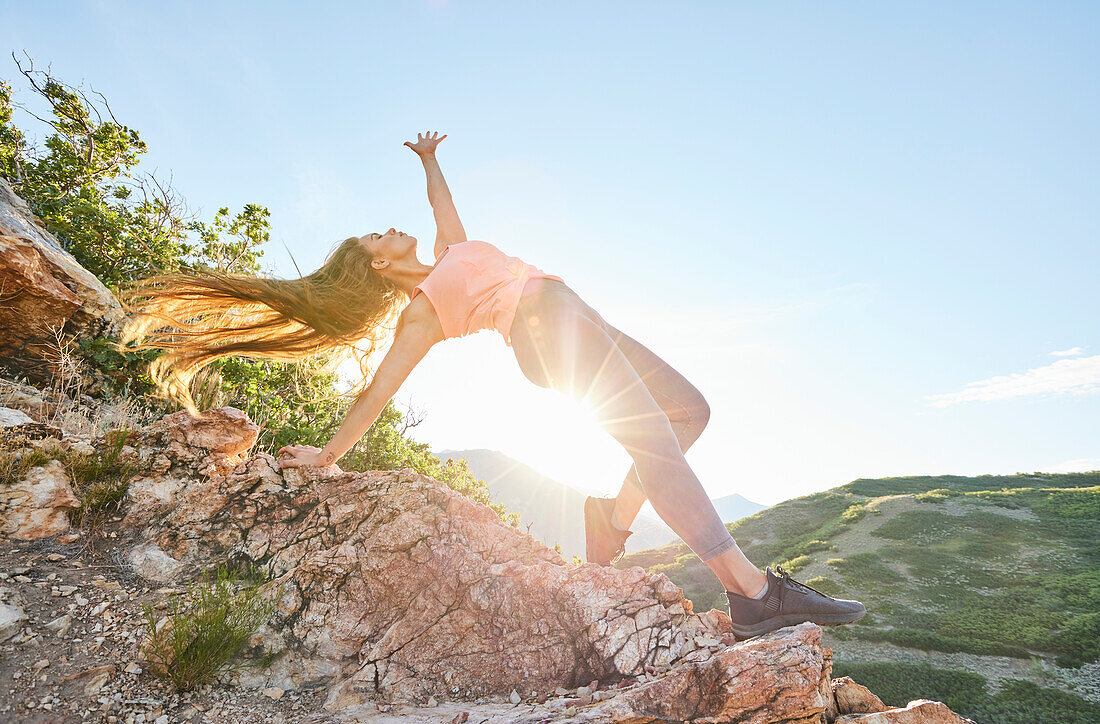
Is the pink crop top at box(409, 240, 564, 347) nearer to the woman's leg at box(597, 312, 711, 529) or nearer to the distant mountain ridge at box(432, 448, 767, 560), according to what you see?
the woman's leg at box(597, 312, 711, 529)

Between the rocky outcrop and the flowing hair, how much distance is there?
78 cm

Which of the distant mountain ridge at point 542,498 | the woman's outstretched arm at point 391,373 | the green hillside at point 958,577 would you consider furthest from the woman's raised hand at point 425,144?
the distant mountain ridge at point 542,498

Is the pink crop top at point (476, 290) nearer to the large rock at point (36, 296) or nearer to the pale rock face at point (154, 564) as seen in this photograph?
the pale rock face at point (154, 564)

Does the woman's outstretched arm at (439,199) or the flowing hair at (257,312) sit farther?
the woman's outstretched arm at (439,199)

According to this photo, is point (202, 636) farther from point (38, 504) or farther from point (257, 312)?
point (257, 312)

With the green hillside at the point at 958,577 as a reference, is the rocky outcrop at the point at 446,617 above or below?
above

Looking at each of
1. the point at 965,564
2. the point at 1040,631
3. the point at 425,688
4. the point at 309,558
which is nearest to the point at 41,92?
the point at 309,558

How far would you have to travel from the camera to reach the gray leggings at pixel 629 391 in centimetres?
214

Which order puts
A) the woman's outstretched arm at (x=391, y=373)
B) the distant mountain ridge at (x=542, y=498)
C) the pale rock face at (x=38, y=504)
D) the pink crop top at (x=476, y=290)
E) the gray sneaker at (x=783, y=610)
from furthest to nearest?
the distant mountain ridge at (x=542, y=498) < the pink crop top at (x=476, y=290) < the woman's outstretched arm at (x=391, y=373) < the pale rock face at (x=38, y=504) < the gray sneaker at (x=783, y=610)

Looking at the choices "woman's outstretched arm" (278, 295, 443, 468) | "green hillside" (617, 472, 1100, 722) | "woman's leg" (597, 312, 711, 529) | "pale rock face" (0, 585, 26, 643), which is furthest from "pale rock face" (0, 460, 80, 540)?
"green hillside" (617, 472, 1100, 722)

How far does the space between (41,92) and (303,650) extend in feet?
42.1

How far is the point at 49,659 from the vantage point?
1.86 metres

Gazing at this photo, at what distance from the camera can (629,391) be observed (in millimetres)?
2357

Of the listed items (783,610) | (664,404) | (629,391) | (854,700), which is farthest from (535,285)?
(854,700)
